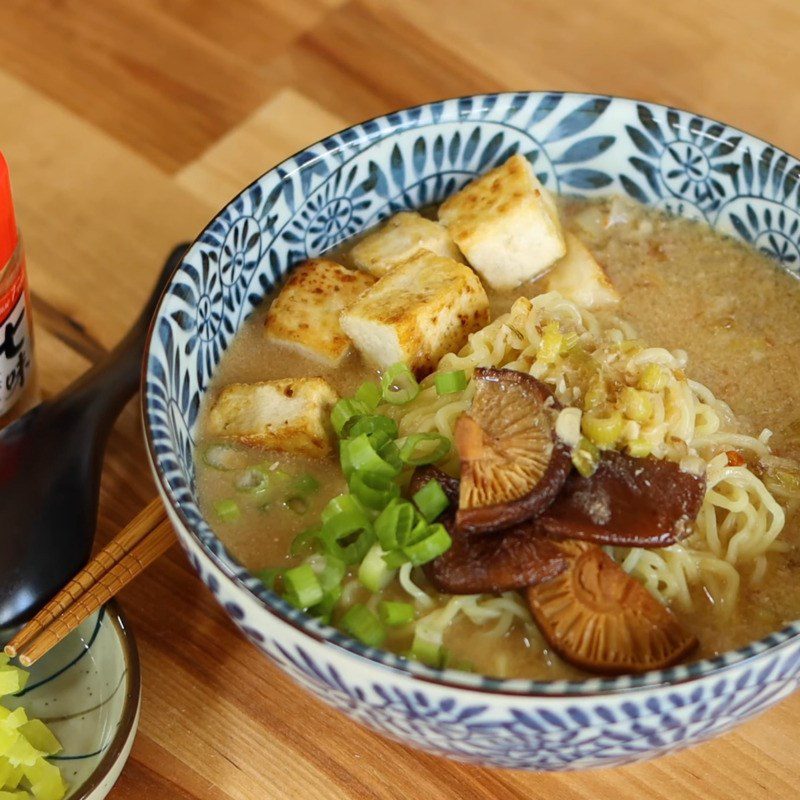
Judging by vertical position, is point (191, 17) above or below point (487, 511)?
below

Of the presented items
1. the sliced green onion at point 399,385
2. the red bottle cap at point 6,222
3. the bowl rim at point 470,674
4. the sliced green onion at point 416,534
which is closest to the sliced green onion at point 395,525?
the sliced green onion at point 416,534

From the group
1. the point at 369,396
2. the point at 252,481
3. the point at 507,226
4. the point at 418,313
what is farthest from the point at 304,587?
the point at 507,226

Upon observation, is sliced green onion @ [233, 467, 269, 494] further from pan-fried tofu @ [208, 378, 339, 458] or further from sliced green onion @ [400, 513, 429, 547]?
sliced green onion @ [400, 513, 429, 547]

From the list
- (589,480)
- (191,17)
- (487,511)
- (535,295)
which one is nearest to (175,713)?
(487,511)

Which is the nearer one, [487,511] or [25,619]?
[487,511]

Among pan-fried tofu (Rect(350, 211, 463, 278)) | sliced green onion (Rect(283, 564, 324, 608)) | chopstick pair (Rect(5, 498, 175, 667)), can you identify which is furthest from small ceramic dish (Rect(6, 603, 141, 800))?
pan-fried tofu (Rect(350, 211, 463, 278))

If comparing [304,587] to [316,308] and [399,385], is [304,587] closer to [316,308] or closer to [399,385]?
[399,385]

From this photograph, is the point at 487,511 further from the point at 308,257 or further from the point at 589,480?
the point at 308,257

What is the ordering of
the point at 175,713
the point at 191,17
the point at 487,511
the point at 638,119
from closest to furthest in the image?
the point at 487,511
the point at 175,713
the point at 638,119
the point at 191,17
